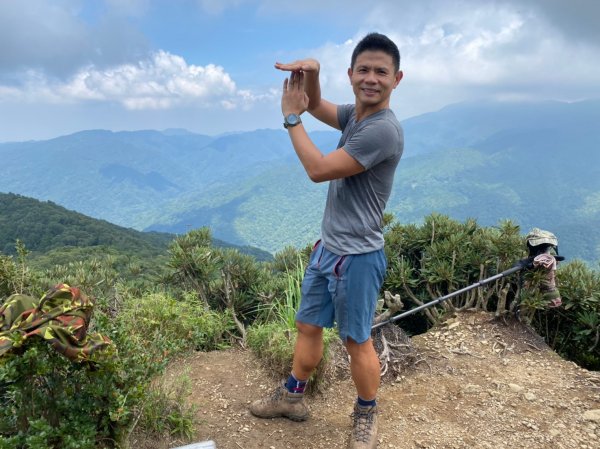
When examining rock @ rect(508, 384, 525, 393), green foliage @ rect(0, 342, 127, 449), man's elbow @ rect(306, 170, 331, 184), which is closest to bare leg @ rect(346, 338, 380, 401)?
man's elbow @ rect(306, 170, 331, 184)

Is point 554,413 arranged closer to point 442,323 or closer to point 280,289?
point 442,323

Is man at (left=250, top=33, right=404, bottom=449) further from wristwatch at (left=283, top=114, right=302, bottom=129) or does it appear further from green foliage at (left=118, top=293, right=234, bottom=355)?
green foliage at (left=118, top=293, right=234, bottom=355)

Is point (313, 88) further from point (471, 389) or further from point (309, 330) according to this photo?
point (471, 389)

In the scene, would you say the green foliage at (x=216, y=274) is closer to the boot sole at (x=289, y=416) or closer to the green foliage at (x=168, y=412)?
the boot sole at (x=289, y=416)

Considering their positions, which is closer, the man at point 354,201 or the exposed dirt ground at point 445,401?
the man at point 354,201

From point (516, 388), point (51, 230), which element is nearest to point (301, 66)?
point (516, 388)

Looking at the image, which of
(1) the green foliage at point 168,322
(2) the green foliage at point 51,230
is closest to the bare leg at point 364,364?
(1) the green foliage at point 168,322

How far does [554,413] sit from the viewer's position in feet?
10.0

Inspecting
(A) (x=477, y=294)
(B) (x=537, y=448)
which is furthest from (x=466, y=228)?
(B) (x=537, y=448)

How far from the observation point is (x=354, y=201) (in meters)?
2.27

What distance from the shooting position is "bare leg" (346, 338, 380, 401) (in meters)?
2.44

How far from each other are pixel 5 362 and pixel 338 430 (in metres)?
1.94

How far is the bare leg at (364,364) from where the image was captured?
2441mm

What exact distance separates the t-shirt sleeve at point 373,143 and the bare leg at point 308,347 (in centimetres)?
107
